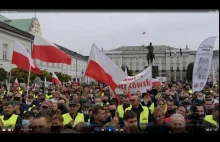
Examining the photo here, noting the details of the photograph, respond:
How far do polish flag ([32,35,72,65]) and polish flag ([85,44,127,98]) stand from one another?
1114 mm

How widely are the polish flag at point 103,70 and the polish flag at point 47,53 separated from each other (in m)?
1.11

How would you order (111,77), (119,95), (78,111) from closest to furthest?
(78,111), (111,77), (119,95)

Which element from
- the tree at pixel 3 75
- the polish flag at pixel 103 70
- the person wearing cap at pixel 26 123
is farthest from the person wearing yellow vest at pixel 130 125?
the tree at pixel 3 75

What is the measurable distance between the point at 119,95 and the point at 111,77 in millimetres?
946

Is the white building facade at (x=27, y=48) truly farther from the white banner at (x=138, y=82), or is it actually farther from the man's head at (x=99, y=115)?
the man's head at (x=99, y=115)

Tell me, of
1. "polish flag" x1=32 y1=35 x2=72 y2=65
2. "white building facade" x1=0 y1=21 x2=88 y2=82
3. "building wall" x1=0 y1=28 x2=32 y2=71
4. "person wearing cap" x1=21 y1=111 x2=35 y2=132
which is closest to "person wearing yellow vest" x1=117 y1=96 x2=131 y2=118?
"white building facade" x1=0 y1=21 x2=88 y2=82

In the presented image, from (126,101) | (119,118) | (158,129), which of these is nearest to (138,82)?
(126,101)

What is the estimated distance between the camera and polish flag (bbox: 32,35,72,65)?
7.70m

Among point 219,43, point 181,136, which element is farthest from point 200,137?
point 219,43

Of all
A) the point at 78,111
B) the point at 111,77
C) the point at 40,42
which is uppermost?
the point at 40,42

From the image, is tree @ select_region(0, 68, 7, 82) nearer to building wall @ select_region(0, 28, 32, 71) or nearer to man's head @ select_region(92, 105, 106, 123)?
building wall @ select_region(0, 28, 32, 71)

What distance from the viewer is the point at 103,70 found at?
6645mm
